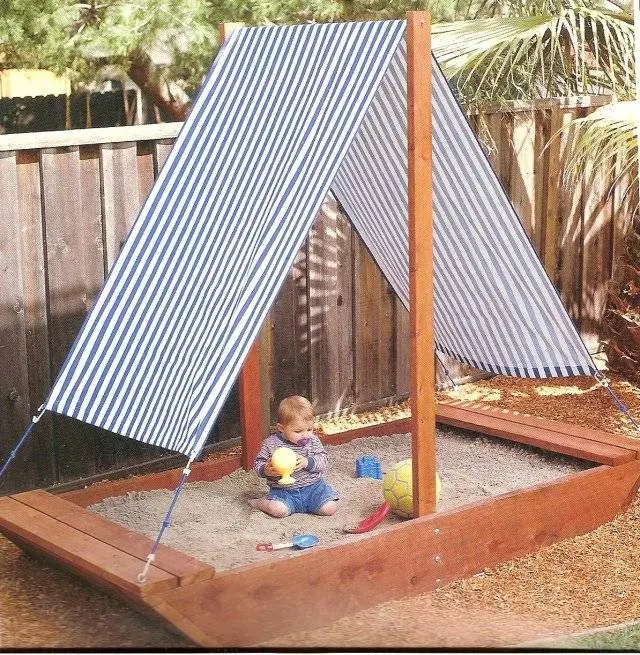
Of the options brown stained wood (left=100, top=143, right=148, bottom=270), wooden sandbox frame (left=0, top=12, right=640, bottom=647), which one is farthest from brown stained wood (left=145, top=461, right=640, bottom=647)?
brown stained wood (left=100, top=143, right=148, bottom=270)

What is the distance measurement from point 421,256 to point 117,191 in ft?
6.51

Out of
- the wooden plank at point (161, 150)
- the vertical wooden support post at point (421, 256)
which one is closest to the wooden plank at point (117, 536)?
the vertical wooden support post at point (421, 256)

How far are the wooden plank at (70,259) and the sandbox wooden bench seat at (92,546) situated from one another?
3.07 feet

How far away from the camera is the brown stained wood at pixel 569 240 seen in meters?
8.16

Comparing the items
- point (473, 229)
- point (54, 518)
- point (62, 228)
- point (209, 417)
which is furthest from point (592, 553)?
point (62, 228)

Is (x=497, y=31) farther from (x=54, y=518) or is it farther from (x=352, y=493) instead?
(x=54, y=518)

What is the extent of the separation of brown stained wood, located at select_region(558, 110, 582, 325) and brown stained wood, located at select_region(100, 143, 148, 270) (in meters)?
3.33

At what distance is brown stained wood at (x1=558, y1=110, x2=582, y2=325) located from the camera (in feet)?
26.8

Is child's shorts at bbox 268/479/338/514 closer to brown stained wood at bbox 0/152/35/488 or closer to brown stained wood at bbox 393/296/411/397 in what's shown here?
brown stained wood at bbox 0/152/35/488

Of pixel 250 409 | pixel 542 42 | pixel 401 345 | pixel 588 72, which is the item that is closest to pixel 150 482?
pixel 250 409

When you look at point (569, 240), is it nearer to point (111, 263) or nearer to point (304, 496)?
point (111, 263)

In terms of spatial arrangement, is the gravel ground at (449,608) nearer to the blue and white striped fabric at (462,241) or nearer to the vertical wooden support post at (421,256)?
the vertical wooden support post at (421,256)

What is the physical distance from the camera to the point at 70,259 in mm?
5762

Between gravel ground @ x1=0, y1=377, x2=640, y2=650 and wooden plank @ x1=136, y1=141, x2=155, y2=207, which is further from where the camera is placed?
wooden plank @ x1=136, y1=141, x2=155, y2=207
